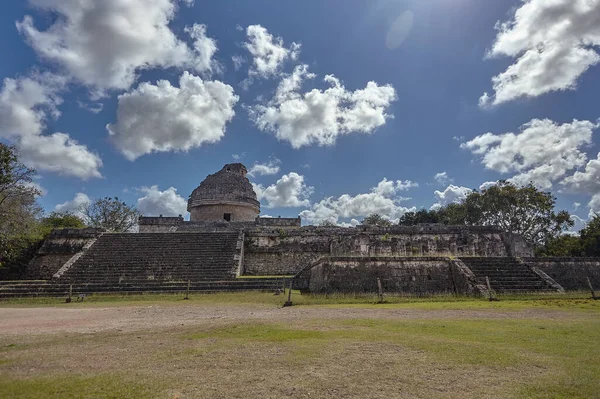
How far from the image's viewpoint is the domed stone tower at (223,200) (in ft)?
92.4

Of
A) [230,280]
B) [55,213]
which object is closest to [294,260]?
[230,280]

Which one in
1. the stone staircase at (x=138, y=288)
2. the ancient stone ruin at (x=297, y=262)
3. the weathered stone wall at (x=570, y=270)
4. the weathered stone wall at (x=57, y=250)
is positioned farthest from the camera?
the weathered stone wall at (x=57, y=250)

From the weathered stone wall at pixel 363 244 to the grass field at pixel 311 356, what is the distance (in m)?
11.7

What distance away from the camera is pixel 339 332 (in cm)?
590

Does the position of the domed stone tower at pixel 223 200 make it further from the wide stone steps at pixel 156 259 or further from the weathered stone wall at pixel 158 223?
the wide stone steps at pixel 156 259

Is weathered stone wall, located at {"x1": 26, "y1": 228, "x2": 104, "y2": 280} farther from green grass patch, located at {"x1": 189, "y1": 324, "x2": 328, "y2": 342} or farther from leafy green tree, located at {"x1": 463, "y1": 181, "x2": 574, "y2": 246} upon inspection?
leafy green tree, located at {"x1": 463, "y1": 181, "x2": 574, "y2": 246}

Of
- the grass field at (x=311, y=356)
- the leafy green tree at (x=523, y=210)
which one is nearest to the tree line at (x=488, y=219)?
the leafy green tree at (x=523, y=210)

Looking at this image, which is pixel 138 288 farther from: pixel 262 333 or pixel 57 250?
pixel 262 333

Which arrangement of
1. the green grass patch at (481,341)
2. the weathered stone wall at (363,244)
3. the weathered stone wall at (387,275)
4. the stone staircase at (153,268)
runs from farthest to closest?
the weathered stone wall at (363,244), the stone staircase at (153,268), the weathered stone wall at (387,275), the green grass patch at (481,341)

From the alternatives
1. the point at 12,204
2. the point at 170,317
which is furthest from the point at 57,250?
the point at 170,317

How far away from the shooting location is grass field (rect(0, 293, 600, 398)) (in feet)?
10.8

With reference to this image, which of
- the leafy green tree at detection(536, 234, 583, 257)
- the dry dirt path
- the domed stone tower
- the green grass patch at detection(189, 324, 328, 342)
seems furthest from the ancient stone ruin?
the leafy green tree at detection(536, 234, 583, 257)

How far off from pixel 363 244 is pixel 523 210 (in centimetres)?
2132

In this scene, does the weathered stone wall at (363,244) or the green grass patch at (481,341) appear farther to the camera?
the weathered stone wall at (363,244)
